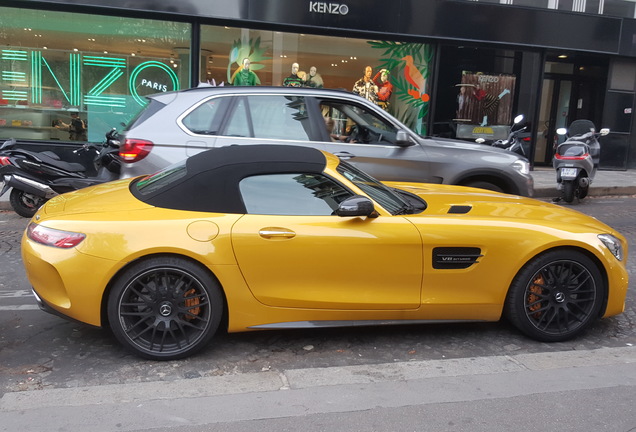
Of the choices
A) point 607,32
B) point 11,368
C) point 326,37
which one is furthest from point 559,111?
point 11,368

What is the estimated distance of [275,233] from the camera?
376 cm

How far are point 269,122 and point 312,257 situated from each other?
3060mm

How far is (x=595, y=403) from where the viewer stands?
3283 mm

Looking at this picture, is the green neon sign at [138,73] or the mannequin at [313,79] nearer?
the green neon sign at [138,73]

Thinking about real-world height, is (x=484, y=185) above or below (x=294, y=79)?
below

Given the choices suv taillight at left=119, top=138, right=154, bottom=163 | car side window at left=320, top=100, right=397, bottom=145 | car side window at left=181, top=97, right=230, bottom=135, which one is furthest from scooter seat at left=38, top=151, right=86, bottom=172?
car side window at left=320, top=100, right=397, bottom=145

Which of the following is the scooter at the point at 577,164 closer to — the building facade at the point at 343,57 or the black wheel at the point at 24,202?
Answer: the building facade at the point at 343,57

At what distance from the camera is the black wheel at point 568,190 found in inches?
399

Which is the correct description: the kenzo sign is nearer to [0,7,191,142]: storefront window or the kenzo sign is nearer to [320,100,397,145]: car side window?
[0,7,191,142]: storefront window

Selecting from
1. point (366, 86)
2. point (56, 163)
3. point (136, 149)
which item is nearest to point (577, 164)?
point (366, 86)

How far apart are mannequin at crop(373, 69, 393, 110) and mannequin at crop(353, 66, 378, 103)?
0.44ft

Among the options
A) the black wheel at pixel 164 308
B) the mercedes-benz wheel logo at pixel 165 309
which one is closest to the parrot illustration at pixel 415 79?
the black wheel at pixel 164 308

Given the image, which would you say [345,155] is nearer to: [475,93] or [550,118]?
[475,93]

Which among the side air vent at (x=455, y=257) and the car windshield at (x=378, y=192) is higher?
the car windshield at (x=378, y=192)
